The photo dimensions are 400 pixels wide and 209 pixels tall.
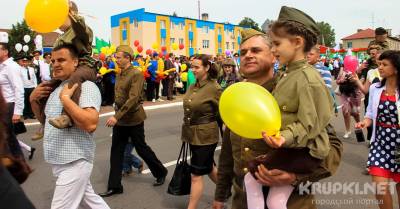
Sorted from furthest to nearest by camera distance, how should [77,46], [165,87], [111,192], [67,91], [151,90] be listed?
[165,87] < [151,90] < [111,192] < [77,46] < [67,91]

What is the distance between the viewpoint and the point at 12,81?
6.41m

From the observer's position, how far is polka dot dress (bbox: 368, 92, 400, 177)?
3.75 meters

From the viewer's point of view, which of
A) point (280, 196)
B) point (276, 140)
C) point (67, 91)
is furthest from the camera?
point (67, 91)

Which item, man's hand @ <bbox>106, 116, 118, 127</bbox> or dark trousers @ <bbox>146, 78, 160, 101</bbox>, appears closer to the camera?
man's hand @ <bbox>106, 116, 118, 127</bbox>

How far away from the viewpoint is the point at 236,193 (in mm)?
2551

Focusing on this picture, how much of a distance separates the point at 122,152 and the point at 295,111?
3671mm

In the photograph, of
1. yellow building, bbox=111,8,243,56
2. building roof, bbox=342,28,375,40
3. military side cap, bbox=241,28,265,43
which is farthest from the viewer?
building roof, bbox=342,28,375,40

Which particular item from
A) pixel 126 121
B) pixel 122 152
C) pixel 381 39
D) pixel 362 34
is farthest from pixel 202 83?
pixel 362 34

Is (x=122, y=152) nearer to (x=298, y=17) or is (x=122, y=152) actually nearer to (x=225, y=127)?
(x=225, y=127)

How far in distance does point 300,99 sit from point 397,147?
237 cm

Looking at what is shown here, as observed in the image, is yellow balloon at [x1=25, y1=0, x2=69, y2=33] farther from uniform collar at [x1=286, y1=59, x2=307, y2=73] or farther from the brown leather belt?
uniform collar at [x1=286, y1=59, x2=307, y2=73]

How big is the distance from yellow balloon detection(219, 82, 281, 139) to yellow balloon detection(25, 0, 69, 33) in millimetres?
1777

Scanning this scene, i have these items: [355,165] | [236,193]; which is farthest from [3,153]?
[355,165]

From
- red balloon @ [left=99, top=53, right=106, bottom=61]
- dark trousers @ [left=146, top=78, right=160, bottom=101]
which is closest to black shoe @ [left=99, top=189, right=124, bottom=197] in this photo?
dark trousers @ [left=146, top=78, right=160, bottom=101]
